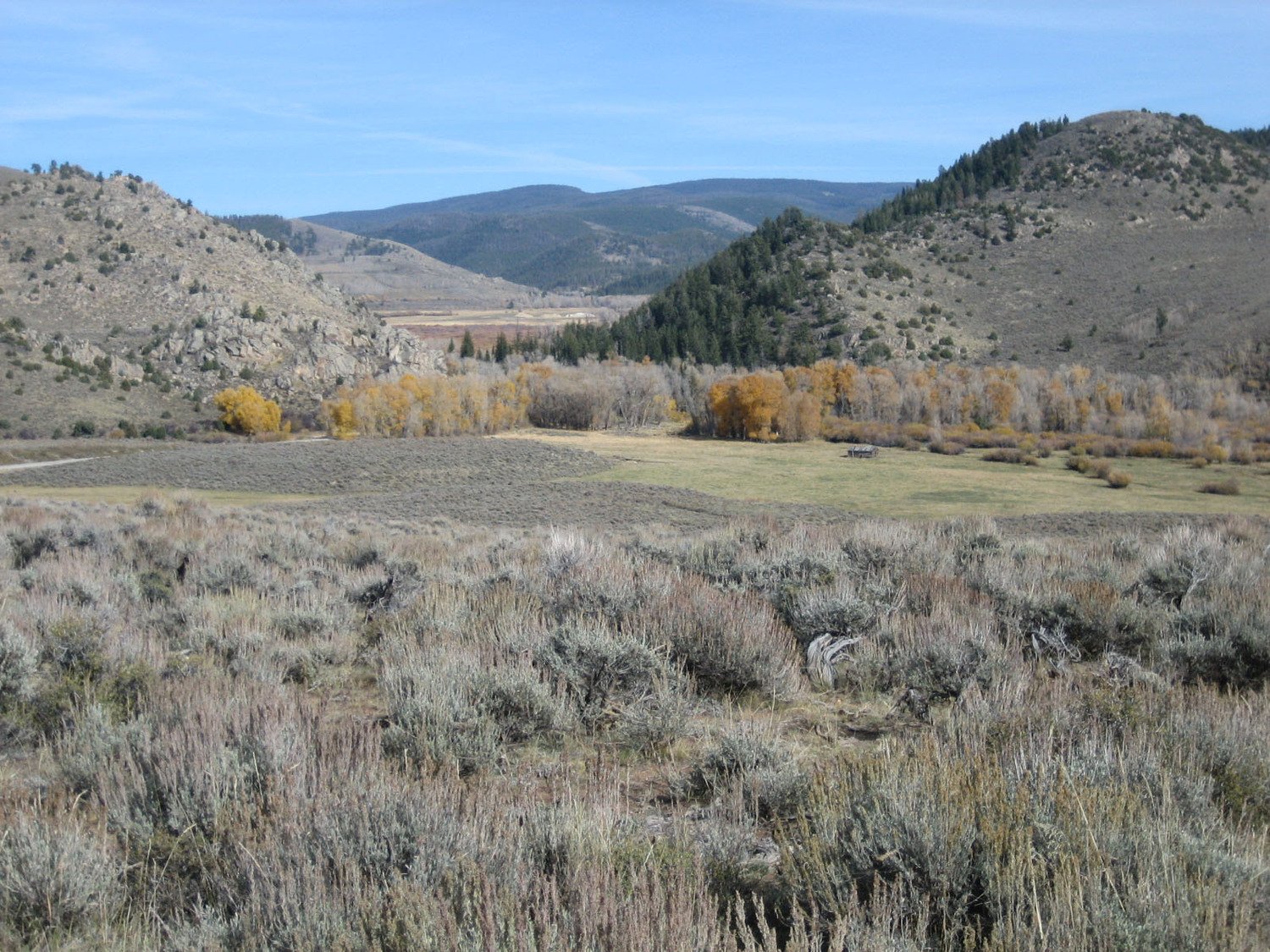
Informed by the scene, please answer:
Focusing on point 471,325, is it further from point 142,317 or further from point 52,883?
point 52,883

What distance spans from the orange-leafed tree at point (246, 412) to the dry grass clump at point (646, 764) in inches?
2764

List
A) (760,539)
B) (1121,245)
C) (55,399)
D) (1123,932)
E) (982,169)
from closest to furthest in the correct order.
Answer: (1123,932), (760,539), (55,399), (1121,245), (982,169)

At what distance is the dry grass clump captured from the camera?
2643 millimetres

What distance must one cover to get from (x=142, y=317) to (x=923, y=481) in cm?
7156

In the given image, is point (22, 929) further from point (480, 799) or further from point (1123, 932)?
point (1123, 932)

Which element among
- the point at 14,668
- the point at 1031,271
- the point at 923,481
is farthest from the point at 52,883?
the point at 1031,271

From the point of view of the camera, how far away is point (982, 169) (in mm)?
138125

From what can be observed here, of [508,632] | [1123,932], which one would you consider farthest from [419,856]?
[508,632]

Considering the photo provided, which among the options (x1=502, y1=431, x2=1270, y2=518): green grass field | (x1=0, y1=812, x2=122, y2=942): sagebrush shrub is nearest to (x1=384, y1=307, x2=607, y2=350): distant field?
(x1=502, y1=431, x2=1270, y2=518): green grass field

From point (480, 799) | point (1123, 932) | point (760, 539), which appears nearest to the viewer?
point (1123, 932)

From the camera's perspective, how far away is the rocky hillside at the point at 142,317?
6944cm

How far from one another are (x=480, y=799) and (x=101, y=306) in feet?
307

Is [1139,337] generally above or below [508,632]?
above

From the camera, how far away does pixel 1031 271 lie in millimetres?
109500
